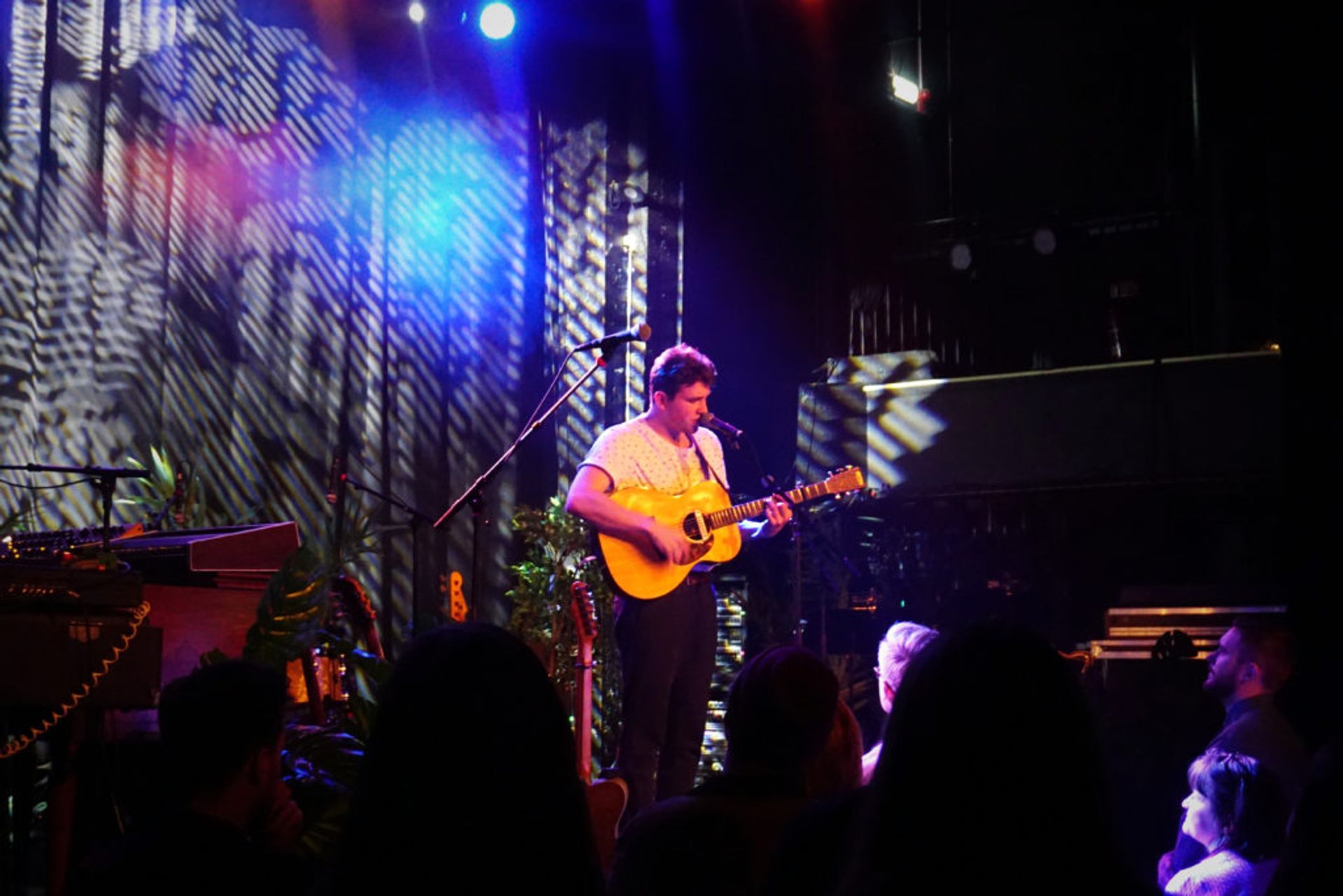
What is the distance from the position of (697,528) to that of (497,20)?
4461 mm

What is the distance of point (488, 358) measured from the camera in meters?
8.79

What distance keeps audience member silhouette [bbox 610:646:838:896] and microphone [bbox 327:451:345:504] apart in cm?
595

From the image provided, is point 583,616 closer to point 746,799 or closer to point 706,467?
point 706,467

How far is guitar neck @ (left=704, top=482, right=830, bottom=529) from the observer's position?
17.4 feet

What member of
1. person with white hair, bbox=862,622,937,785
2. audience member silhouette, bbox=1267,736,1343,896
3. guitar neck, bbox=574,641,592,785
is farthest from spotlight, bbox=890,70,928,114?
audience member silhouette, bbox=1267,736,1343,896

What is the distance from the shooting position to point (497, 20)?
8.39 metres

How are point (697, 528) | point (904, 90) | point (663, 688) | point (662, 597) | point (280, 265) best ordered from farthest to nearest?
point (280, 265) < point (904, 90) < point (697, 528) < point (662, 597) < point (663, 688)

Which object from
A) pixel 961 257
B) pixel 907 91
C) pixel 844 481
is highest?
pixel 907 91

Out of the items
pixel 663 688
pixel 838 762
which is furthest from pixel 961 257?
pixel 838 762

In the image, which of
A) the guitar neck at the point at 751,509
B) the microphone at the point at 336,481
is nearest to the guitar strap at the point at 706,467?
the guitar neck at the point at 751,509

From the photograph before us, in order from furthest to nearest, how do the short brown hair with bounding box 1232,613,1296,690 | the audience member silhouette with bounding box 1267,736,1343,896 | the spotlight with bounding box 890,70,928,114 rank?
the spotlight with bounding box 890,70,928,114, the short brown hair with bounding box 1232,613,1296,690, the audience member silhouette with bounding box 1267,736,1343,896

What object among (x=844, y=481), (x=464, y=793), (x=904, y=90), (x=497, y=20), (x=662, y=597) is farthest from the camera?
(x=904, y=90)

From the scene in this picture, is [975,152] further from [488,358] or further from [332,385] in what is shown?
[332,385]

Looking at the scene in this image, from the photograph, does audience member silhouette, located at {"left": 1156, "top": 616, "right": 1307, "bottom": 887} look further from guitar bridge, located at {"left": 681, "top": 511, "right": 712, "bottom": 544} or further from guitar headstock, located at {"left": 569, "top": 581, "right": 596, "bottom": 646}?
Result: guitar headstock, located at {"left": 569, "top": 581, "right": 596, "bottom": 646}
